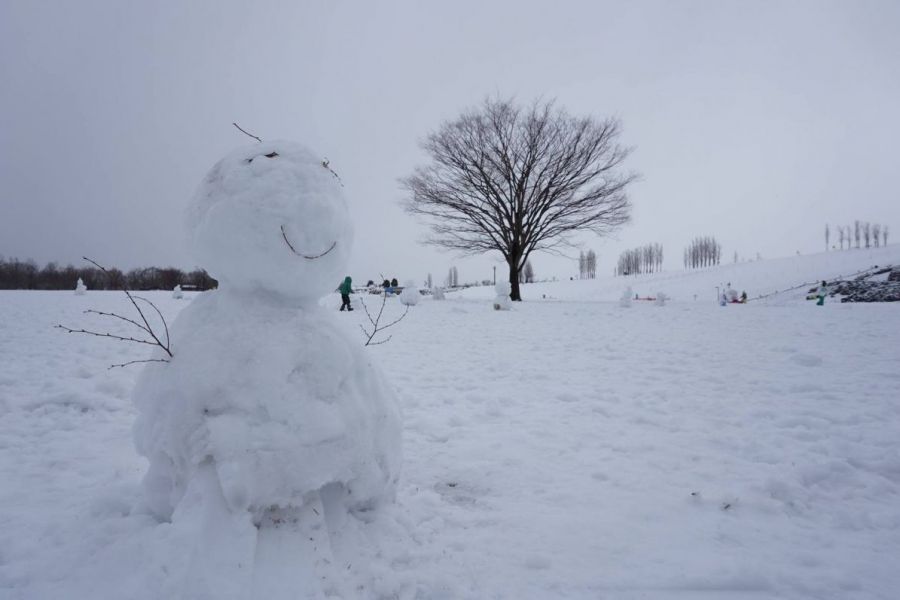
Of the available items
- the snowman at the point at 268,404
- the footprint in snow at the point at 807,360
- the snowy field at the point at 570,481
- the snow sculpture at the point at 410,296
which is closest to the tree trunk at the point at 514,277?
the snow sculpture at the point at 410,296

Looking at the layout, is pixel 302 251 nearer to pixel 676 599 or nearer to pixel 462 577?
pixel 462 577

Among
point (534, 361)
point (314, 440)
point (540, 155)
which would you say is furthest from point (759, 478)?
point (540, 155)

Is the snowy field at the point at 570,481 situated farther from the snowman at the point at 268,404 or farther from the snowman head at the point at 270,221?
the snowman head at the point at 270,221

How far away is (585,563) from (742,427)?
8.65ft

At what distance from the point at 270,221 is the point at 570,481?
250 cm

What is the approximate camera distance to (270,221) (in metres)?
1.96

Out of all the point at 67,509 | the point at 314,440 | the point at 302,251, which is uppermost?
the point at 302,251

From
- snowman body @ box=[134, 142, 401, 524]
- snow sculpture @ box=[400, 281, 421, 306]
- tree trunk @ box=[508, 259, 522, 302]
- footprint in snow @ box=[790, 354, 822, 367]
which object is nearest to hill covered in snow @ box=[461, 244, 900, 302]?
tree trunk @ box=[508, 259, 522, 302]

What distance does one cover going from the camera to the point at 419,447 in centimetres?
347

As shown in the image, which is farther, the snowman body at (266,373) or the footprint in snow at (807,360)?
the footprint in snow at (807,360)

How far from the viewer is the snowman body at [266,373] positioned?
1809 mm

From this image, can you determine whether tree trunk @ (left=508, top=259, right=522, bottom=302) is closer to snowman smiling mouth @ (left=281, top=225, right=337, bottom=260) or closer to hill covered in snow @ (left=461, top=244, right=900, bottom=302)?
hill covered in snow @ (left=461, top=244, right=900, bottom=302)

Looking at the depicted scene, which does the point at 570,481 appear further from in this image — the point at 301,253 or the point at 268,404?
the point at 301,253

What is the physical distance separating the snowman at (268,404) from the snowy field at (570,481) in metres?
0.18
